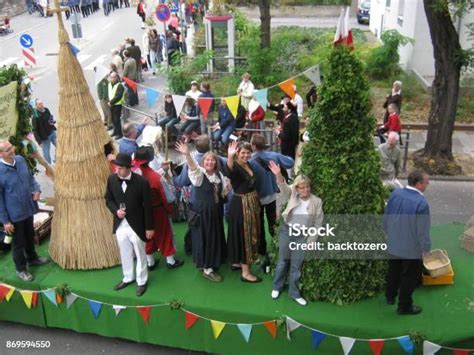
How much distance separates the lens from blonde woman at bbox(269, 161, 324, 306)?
213 inches

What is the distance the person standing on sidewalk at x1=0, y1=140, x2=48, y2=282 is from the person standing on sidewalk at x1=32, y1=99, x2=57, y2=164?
4.83 metres

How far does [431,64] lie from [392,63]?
3.90 feet

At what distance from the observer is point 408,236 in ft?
16.9

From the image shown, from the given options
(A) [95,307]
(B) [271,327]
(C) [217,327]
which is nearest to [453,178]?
(B) [271,327]

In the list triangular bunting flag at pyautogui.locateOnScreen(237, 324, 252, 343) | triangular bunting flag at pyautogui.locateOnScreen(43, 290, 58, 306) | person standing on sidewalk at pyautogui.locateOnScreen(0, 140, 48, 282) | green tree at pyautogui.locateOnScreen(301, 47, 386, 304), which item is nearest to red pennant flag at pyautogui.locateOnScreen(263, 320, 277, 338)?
triangular bunting flag at pyautogui.locateOnScreen(237, 324, 252, 343)

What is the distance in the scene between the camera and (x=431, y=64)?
16375mm

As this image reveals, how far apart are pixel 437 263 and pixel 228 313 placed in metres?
2.40

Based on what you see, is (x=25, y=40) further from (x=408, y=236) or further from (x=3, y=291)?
→ (x=408, y=236)

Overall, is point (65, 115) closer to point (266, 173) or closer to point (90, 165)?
point (90, 165)

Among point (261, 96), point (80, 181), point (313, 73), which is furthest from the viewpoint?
point (261, 96)

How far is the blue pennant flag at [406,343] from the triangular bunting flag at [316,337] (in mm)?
731

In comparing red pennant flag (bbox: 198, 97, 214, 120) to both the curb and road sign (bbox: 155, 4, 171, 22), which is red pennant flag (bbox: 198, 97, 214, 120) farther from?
road sign (bbox: 155, 4, 171, 22)

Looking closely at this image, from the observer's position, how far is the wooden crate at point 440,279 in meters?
5.82

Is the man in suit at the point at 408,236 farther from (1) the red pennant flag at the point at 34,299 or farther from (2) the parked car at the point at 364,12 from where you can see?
(2) the parked car at the point at 364,12
